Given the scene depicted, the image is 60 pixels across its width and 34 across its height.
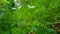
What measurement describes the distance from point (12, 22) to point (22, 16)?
0.05 metres

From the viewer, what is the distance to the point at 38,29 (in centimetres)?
61

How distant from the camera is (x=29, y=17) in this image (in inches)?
25.3

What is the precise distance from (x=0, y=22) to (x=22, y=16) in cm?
9

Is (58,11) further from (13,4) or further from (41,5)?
(13,4)

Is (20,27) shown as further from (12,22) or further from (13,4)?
(13,4)

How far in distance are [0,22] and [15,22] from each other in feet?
0.19

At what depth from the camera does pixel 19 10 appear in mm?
646

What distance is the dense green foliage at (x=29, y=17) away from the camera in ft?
1.98

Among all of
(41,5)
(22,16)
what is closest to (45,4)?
(41,5)

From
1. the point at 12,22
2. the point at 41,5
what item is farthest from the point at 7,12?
the point at 41,5

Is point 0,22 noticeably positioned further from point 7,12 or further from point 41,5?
point 41,5

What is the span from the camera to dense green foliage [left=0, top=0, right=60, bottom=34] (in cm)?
60

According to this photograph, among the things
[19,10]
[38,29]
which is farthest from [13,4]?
[38,29]

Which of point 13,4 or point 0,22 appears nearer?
point 0,22
